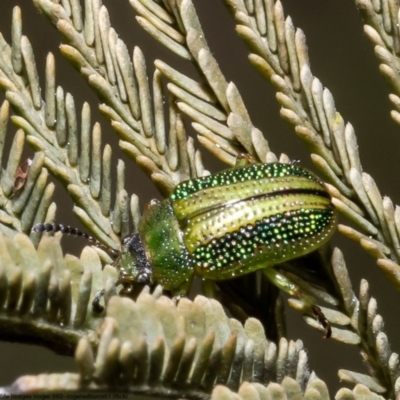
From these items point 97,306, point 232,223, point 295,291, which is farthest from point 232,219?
point 97,306

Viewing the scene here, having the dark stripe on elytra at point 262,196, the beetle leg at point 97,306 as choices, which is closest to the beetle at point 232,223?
the dark stripe on elytra at point 262,196

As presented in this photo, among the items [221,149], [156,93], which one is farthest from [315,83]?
[156,93]

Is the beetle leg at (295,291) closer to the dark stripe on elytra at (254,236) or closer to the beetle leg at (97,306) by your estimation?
the dark stripe on elytra at (254,236)

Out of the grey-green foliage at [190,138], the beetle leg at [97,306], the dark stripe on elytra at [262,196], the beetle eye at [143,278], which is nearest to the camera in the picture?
the beetle leg at [97,306]

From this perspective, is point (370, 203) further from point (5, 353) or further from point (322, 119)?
point (5, 353)

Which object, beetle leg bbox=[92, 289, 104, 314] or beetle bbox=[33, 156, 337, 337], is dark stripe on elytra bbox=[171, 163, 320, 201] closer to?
beetle bbox=[33, 156, 337, 337]

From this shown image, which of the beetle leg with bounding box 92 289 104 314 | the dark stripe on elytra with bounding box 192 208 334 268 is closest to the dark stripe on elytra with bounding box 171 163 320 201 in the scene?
the dark stripe on elytra with bounding box 192 208 334 268
